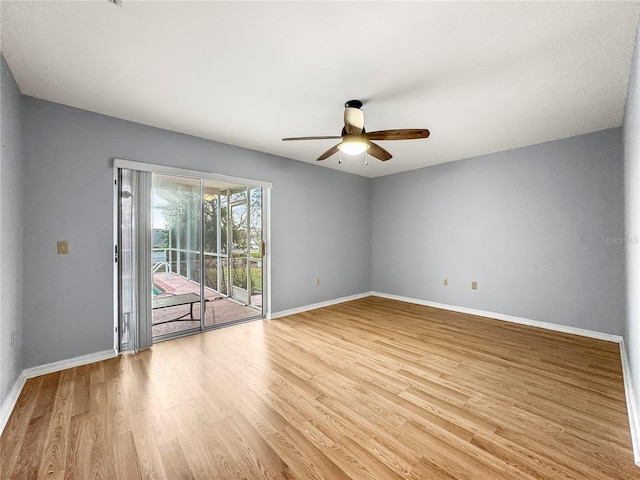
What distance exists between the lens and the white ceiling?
5.25 ft

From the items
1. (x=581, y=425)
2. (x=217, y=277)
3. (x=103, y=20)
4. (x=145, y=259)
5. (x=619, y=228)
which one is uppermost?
(x=103, y=20)

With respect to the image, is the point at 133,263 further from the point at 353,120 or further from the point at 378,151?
the point at 378,151

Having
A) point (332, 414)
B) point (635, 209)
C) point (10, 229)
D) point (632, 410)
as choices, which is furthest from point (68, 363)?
point (635, 209)

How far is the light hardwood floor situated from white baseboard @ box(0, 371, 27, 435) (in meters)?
0.04

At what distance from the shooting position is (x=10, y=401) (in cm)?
201

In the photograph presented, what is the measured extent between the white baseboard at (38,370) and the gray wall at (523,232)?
488 cm

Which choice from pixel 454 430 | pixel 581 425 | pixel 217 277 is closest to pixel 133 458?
pixel 454 430

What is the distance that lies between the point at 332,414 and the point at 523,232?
154 inches

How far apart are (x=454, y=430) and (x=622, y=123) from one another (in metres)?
4.03

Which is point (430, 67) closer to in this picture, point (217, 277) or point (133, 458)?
point (133, 458)

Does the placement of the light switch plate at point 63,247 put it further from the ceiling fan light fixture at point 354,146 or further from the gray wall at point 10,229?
the ceiling fan light fixture at point 354,146

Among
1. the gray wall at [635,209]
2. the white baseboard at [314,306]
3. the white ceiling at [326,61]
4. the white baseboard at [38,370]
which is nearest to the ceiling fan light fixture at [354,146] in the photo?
the white ceiling at [326,61]

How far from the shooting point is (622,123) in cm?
316

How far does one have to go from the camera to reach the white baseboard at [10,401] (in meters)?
1.83
